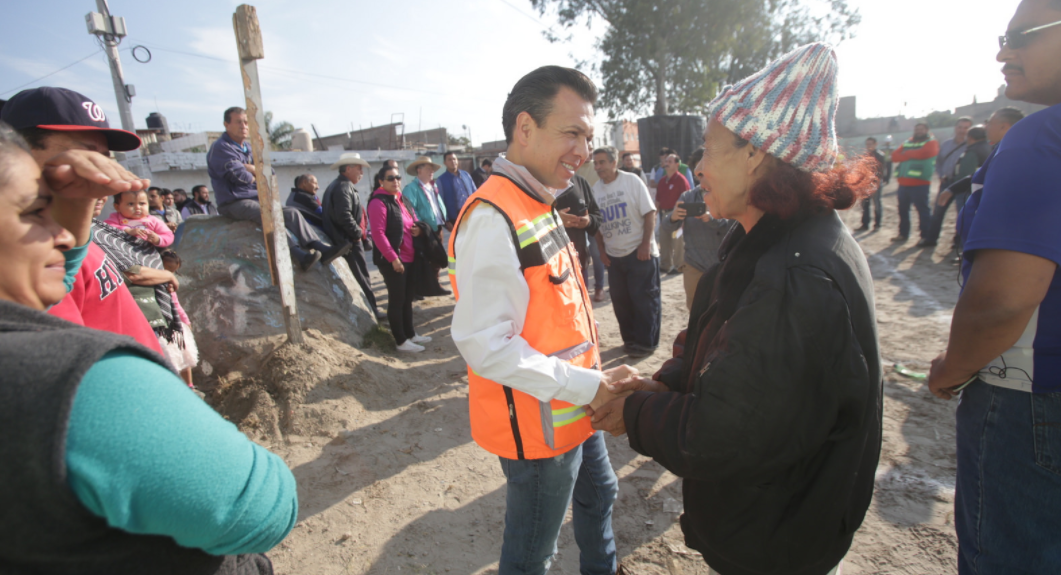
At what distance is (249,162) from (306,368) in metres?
2.66

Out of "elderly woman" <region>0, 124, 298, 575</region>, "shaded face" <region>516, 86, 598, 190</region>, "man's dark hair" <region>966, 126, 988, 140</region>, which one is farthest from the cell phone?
"man's dark hair" <region>966, 126, 988, 140</region>

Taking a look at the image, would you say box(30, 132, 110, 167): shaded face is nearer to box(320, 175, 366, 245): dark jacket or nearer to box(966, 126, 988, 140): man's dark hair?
box(320, 175, 366, 245): dark jacket

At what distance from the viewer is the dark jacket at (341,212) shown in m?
5.96

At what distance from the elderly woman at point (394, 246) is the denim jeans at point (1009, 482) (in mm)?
4613

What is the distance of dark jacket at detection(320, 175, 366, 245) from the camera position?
5.96 meters

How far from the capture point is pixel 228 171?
502 centimetres

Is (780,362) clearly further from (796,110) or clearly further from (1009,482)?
(1009,482)

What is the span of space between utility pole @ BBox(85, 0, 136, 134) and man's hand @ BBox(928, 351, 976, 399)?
14.7 m

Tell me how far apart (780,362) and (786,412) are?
0.12m

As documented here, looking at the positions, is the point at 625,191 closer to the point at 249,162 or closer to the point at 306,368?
the point at 306,368

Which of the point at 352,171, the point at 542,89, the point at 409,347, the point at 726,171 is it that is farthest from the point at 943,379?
the point at 352,171

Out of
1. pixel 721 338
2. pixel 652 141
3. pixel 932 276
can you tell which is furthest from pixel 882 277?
pixel 652 141

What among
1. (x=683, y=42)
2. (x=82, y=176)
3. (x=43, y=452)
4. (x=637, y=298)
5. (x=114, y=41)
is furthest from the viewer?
(x=683, y=42)

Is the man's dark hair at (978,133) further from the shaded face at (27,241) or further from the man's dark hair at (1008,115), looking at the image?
the shaded face at (27,241)
